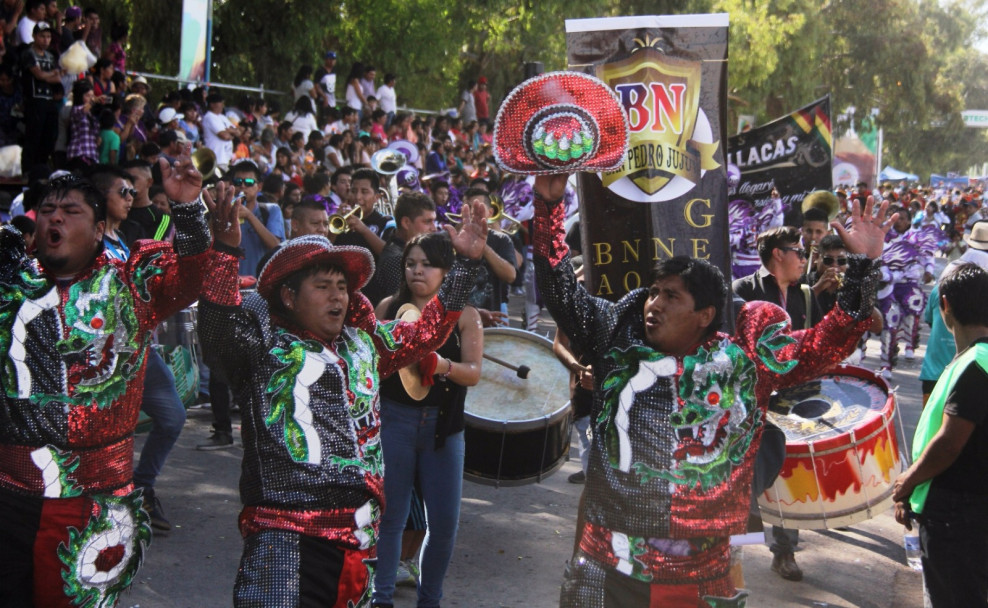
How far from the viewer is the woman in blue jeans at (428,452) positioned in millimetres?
4789

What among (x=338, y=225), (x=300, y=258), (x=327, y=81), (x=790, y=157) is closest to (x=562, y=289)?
(x=300, y=258)

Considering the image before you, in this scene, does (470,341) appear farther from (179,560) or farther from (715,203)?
(179,560)

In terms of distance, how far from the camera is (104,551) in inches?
141

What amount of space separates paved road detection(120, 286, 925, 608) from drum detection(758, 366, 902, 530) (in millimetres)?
536

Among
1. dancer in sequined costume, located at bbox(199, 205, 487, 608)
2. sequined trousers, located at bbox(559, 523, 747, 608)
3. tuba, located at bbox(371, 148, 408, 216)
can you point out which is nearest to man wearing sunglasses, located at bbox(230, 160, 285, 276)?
tuba, located at bbox(371, 148, 408, 216)

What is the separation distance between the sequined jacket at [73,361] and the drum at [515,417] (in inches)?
96.9

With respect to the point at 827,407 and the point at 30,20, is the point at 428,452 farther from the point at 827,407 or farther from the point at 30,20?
the point at 30,20

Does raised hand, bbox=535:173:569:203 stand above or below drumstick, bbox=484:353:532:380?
above

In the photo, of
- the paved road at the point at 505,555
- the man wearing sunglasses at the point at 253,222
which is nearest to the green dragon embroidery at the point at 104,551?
the paved road at the point at 505,555

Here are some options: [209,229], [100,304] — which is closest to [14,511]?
[100,304]

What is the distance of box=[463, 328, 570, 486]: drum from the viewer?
5.79 meters

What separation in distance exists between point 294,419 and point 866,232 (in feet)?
6.44

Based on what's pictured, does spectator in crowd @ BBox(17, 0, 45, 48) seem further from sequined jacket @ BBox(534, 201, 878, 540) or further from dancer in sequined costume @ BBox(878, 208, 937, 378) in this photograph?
sequined jacket @ BBox(534, 201, 878, 540)

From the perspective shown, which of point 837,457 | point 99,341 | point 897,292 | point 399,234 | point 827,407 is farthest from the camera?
point 897,292
